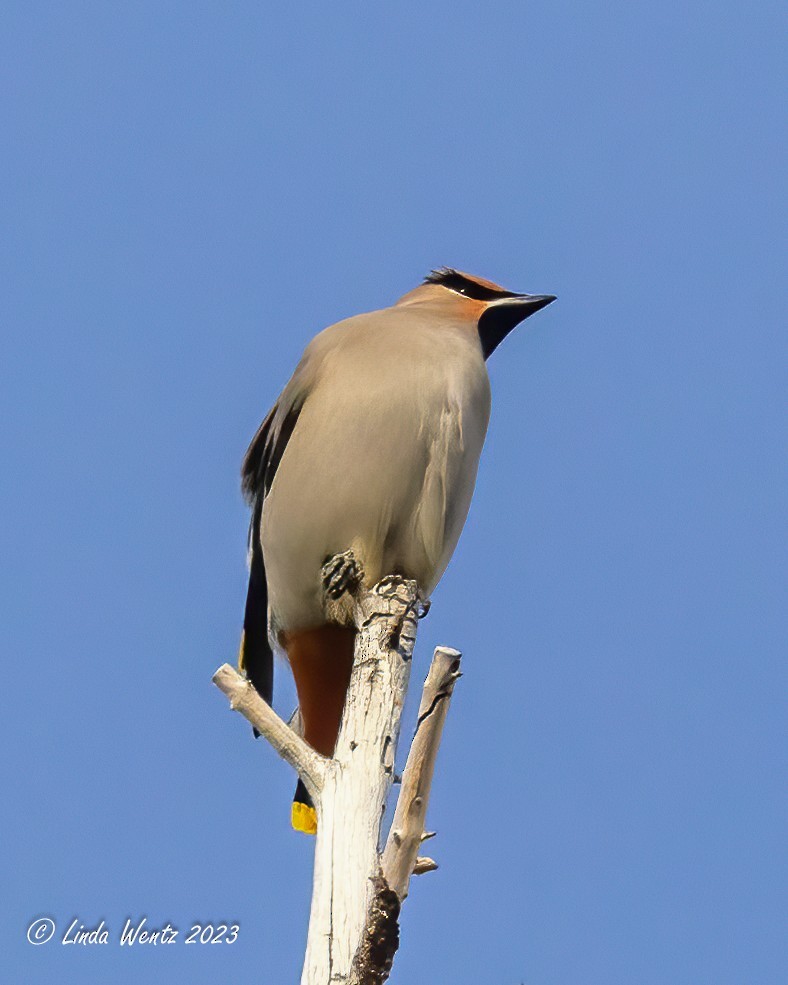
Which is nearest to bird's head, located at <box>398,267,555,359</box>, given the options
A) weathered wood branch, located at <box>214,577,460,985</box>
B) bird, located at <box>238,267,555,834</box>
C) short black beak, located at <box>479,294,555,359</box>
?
short black beak, located at <box>479,294,555,359</box>

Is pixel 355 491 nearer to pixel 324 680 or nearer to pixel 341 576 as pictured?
pixel 341 576

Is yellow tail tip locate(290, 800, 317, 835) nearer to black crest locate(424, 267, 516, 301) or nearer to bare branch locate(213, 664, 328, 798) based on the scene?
bare branch locate(213, 664, 328, 798)

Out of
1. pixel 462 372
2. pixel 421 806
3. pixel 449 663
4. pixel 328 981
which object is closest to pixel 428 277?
pixel 462 372

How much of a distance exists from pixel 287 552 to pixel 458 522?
0.57m

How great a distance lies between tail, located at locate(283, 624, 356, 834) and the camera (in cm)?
456

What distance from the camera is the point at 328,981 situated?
320cm

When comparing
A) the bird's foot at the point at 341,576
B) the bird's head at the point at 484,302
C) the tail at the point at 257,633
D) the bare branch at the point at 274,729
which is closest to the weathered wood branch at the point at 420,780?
the bare branch at the point at 274,729

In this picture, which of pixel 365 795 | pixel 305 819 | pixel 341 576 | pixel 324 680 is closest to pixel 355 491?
pixel 341 576

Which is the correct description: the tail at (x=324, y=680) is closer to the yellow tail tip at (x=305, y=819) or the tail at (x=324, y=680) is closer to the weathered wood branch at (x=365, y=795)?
the yellow tail tip at (x=305, y=819)

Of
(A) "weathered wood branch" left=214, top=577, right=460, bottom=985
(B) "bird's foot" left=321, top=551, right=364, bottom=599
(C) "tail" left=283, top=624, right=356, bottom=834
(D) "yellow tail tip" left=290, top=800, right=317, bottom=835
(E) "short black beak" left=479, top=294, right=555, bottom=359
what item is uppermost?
(E) "short black beak" left=479, top=294, right=555, bottom=359

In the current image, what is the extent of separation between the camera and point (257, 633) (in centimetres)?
502

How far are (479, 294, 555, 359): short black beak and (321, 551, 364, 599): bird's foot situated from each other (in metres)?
1.33

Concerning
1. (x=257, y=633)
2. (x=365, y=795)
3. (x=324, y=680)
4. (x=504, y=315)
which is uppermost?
(x=504, y=315)

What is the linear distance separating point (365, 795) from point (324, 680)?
106 cm
